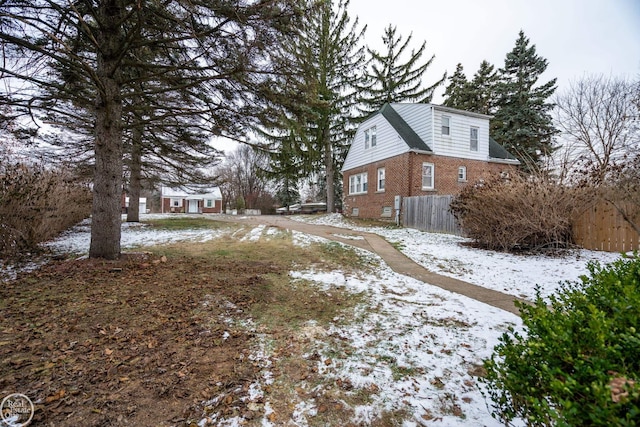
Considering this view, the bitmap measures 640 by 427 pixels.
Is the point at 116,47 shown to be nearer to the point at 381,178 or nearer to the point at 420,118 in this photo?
the point at 381,178

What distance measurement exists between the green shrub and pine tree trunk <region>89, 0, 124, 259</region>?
650 cm

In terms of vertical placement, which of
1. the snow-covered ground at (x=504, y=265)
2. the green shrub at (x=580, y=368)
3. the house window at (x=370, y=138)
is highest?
the house window at (x=370, y=138)

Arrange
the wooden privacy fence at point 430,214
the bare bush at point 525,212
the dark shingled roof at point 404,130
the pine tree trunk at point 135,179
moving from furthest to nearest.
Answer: the dark shingled roof at point 404,130 < the wooden privacy fence at point 430,214 < the pine tree trunk at point 135,179 < the bare bush at point 525,212

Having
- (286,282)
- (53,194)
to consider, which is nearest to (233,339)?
(286,282)

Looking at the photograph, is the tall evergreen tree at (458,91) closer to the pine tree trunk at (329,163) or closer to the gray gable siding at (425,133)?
the gray gable siding at (425,133)

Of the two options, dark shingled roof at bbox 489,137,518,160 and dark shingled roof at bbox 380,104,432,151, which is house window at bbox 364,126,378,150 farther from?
dark shingled roof at bbox 489,137,518,160

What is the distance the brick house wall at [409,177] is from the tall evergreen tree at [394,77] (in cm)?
734

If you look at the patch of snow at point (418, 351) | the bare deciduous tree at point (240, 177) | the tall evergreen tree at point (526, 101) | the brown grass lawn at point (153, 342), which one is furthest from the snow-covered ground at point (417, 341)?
the bare deciduous tree at point (240, 177)

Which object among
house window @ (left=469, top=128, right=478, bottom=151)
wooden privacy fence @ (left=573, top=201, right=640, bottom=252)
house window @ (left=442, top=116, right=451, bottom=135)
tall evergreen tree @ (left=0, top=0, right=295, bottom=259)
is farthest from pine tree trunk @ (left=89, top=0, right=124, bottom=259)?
house window @ (left=469, top=128, right=478, bottom=151)

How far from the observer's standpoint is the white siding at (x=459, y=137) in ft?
51.8

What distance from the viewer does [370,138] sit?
A: 1791cm

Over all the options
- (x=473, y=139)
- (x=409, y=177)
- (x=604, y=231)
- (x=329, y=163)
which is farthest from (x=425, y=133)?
(x=604, y=231)

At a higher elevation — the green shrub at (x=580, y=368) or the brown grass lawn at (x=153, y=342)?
the green shrub at (x=580, y=368)

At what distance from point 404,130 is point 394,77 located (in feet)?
26.2
